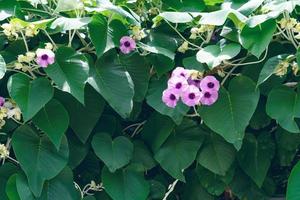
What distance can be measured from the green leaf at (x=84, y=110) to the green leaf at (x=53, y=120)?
43mm

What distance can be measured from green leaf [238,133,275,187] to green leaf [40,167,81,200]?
40cm

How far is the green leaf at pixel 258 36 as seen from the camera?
134cm

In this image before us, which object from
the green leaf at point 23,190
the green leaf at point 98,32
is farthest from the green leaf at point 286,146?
the green leaf at point 23,190

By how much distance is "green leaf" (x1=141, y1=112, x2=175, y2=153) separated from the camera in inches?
57.6

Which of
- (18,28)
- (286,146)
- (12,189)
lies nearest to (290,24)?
(286,146)

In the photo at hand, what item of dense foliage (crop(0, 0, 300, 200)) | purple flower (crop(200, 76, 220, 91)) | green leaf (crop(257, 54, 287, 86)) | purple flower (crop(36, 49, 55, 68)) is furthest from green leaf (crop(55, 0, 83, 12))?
green leaf (crop(257, 54, 287, 86))

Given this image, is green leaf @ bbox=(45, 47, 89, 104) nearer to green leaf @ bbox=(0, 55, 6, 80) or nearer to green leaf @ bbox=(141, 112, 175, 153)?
green leaf @ bbox=(0, 55, 6, 80)

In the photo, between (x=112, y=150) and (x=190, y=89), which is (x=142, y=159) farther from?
(x=190, y=89)

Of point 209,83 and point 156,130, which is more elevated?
point 209,83

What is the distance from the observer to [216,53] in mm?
1406

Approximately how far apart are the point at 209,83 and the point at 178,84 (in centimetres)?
7

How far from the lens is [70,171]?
1.42 meters

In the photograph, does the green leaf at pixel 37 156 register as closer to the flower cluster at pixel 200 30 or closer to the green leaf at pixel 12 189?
the green leaf at pixel 12 189

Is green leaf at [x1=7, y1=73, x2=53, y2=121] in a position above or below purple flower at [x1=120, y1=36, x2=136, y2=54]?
below
